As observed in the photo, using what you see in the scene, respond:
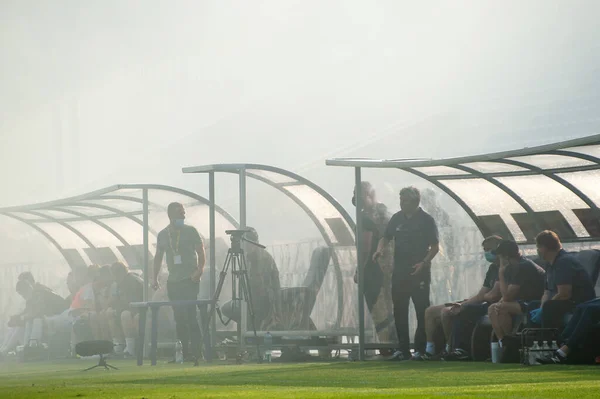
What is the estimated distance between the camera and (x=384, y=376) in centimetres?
1098

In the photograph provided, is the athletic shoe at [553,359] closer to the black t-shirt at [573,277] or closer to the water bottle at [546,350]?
the water bottle at [546,350]

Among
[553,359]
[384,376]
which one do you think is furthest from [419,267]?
[384,376]

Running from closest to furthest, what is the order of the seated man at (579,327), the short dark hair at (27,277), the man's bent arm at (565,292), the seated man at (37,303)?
the seated man at (579,327) < the man's bent arm at (565,292) < the seated man at (37,303) < the short dark hair at (27,277)

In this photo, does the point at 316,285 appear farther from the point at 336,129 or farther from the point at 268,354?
the point at 336,129

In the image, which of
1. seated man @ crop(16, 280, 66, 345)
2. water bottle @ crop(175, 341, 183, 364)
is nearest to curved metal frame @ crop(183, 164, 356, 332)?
water bottle @ crop(175, 341, 183, 364)

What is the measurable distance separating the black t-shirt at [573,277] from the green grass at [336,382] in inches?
41.8

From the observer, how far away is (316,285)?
17.2 metres

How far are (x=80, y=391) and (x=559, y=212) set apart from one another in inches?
293

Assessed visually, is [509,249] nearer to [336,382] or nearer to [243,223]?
[336,382]

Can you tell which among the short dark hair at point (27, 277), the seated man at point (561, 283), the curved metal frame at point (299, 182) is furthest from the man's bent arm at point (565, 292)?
the short dark hair at point (27, 277)

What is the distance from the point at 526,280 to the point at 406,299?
1990 mm

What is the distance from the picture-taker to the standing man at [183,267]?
1633cm

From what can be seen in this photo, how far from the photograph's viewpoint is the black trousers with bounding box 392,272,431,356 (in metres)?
14.4

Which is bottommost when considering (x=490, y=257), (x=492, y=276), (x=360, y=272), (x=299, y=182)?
(x=492, y=276)
